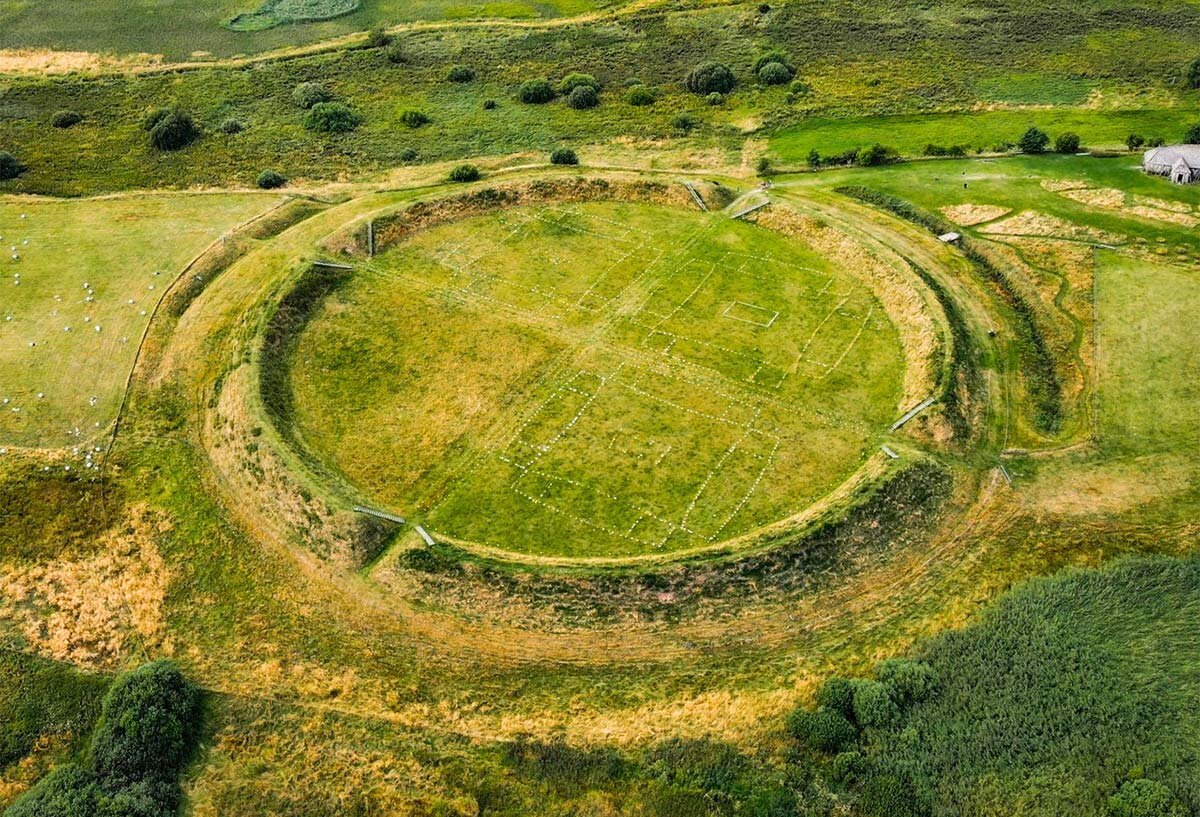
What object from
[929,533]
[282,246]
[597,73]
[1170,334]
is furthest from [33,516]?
[597,73]

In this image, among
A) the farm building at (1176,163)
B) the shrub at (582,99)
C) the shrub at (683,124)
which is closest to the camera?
the farm building at (1176,163)

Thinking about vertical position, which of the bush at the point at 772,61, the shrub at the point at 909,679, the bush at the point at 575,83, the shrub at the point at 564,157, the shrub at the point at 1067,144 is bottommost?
the shrub at the point at 909,679

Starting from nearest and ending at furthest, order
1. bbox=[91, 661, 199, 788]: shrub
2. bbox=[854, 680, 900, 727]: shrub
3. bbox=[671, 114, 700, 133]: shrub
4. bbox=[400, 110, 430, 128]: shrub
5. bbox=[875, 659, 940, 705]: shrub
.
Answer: bbox=[854, 680, 900, 727]: shrub, bbox=[91, 661, 199, 788]: shrub, bbox=[875, 659, 940, 705]: shrub, bbox=[671, 114, 700, 133]: shrub, bbox=[400, 110, 430, 128]: shrub

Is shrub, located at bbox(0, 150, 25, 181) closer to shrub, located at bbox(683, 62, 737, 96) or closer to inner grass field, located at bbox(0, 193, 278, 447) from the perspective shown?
inner grass field, located at bbox(0, 193, 278, 447)

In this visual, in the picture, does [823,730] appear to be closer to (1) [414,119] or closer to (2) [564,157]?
(2) [564,157]

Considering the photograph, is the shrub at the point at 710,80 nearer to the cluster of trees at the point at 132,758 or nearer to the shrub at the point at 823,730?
the shrub at the point at 823,730

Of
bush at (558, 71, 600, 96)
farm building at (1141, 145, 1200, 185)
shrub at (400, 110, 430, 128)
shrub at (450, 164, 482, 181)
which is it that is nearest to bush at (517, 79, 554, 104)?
bush at (558, 71, 600, 96)

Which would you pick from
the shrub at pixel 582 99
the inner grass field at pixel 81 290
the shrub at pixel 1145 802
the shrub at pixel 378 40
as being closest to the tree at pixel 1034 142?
the shrub at pixel 582 99
